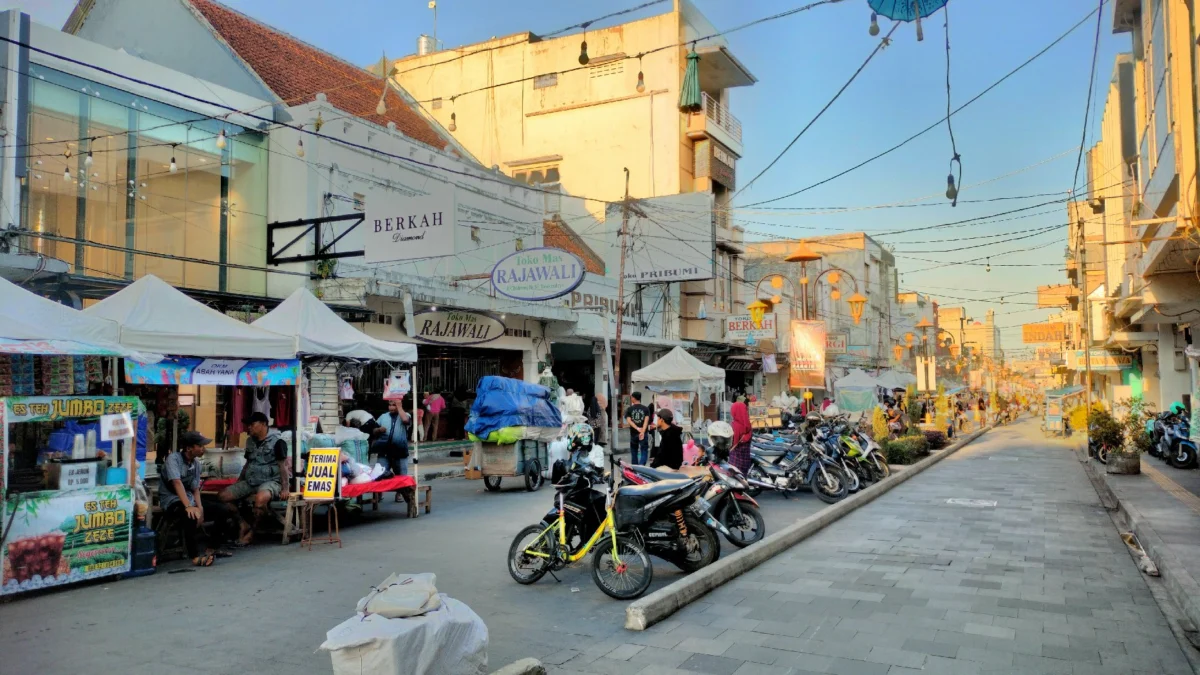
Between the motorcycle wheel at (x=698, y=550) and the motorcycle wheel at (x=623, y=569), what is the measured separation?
70 cm

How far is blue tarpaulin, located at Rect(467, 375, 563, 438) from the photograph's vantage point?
13.8 m

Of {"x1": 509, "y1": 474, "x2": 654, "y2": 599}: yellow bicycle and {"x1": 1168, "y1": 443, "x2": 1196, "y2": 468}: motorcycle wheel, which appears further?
{"x1": 1168, "y1": 443, "x2": 1196, "y2": 468}: motorcycle wheel

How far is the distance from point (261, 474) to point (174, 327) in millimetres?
1988

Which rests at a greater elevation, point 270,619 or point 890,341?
point 890,341

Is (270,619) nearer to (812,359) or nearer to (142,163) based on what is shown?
(142,163)

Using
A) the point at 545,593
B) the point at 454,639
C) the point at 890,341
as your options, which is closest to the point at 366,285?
the point at 545,593


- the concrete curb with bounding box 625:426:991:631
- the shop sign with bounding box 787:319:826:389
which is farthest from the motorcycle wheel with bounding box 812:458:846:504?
the shop sign with bounding box 787:319:826:389

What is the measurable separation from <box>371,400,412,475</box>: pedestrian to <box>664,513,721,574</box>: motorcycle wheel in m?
5.77

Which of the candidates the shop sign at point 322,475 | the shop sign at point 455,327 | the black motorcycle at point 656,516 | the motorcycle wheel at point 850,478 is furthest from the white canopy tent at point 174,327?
the motorcycle wheel at point 850,478

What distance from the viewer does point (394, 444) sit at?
1188 cm

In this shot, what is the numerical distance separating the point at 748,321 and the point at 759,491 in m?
19.7

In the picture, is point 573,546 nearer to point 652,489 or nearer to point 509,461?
point 652,489

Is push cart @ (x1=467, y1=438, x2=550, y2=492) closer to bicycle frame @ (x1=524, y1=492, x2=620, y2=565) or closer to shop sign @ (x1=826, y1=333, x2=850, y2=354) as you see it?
bicycle frame @ (x1=524, y1=492, x2=620, y2=565)

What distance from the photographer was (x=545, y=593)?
6996 millimetres
